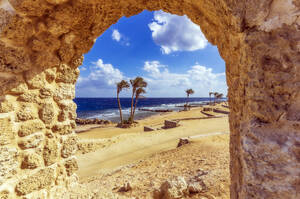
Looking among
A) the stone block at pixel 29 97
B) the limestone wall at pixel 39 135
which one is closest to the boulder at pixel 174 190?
the limestone wall at pixel 39 135

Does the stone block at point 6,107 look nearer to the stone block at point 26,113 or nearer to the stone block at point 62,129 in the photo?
the stone block at point 26,113

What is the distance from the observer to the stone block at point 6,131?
5.69 feet

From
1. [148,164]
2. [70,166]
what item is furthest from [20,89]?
[148,164]

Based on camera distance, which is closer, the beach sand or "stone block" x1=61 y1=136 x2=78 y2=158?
"stone block" x1=61 y1=136 x2=78 y2=158

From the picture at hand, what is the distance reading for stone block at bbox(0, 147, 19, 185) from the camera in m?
1.71

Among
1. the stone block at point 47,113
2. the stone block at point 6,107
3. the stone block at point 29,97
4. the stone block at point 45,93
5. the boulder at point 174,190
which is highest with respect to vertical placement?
the stone block at point 45,93

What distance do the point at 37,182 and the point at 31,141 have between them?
56 centimetres

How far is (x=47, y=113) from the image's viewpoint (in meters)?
2.14

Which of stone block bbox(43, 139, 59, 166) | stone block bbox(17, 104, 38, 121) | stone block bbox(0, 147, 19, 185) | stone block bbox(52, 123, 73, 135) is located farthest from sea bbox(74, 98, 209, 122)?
stone block bbox(0, 147, 19, 185)

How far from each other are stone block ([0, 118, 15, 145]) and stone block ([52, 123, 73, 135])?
0.50 metres

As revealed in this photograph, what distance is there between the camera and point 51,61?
7.04 ft

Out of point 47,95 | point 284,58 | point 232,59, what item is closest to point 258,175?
point 284,58

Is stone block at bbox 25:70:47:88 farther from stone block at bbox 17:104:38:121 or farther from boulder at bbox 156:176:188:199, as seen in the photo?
boulder at bbox 156:176:188:199

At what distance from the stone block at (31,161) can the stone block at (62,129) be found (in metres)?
0.40
